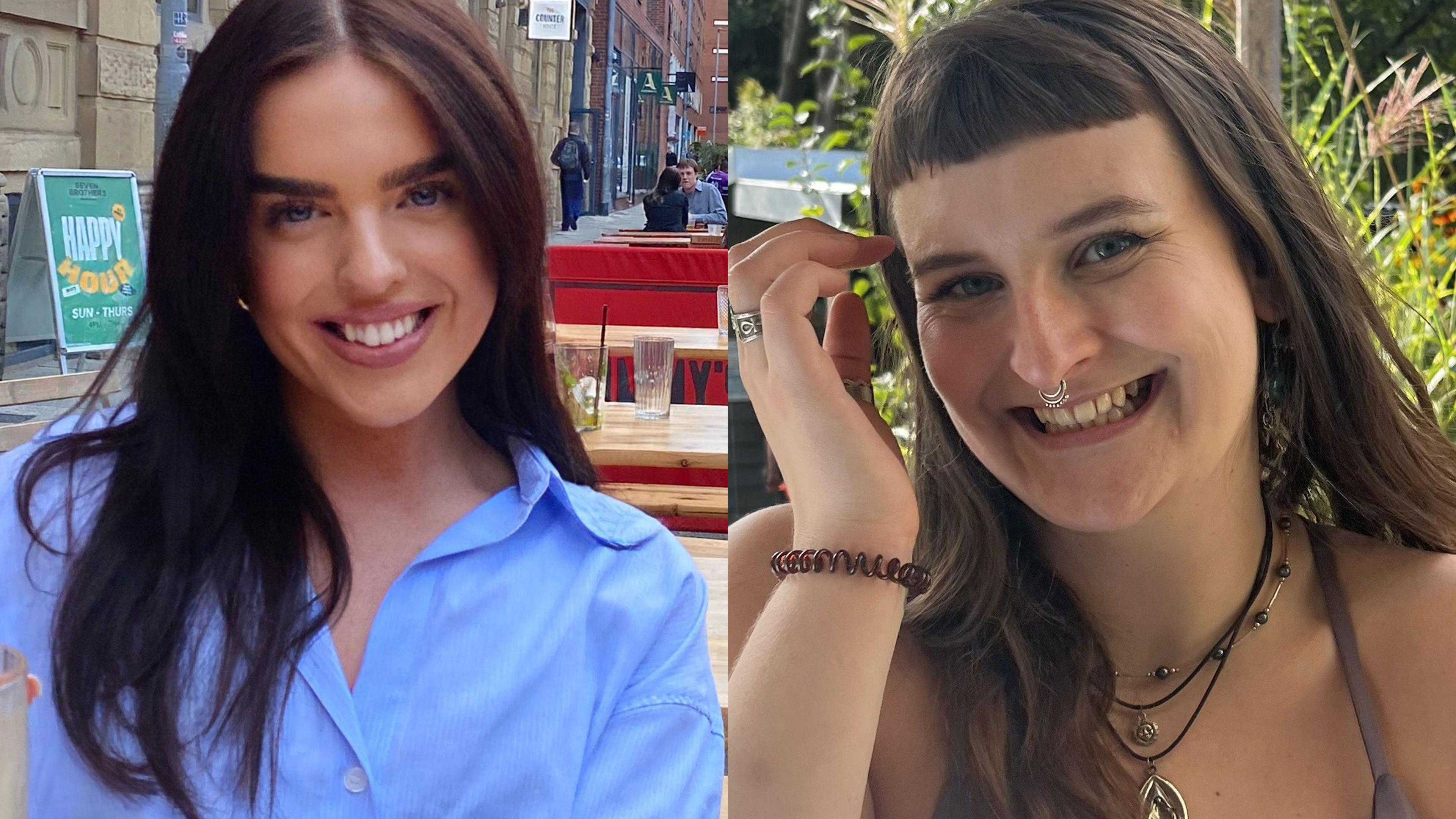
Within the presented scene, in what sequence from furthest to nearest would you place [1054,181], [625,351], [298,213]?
[625,351] < [298,213] < [1054,181]

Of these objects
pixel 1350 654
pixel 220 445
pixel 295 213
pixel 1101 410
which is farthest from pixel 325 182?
pixel 1350 654

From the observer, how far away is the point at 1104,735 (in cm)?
43

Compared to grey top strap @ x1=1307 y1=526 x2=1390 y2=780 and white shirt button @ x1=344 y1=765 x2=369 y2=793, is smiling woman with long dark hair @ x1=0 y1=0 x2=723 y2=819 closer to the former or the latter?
white shirt button @ x1=344 y1=765 x2=369 y2=793

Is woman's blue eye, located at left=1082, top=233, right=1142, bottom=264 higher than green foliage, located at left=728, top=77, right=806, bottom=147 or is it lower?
lower

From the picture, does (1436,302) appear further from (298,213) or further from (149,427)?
(149,427)

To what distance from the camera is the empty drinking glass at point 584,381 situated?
2.67 feet

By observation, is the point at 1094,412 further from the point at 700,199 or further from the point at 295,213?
the point at 295,213

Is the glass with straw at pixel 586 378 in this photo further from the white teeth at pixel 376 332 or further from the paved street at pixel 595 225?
the white teeth at pixel 376 332

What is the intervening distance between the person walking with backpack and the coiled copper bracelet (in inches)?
12.5

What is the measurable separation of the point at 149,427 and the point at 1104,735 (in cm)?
50

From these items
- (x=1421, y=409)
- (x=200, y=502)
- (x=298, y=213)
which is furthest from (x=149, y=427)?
(x=1421, y=409)

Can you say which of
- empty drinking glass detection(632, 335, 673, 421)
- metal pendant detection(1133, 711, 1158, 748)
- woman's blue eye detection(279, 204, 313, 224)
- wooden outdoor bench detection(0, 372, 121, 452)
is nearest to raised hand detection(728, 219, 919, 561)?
metal pendant detection(1133, 711, 1158, 748)

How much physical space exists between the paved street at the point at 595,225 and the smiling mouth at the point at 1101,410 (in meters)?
0.29

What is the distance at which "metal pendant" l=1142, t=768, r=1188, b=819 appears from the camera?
1.35ft
